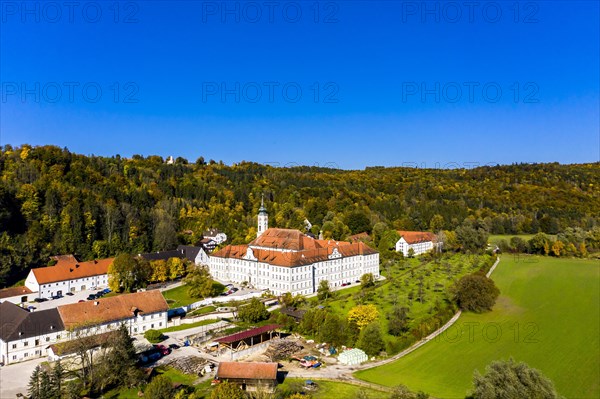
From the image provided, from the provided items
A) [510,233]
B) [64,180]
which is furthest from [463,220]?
[64,180]

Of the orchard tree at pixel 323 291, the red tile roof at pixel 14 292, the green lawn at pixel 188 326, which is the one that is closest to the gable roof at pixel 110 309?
the green lawn at pixel 188 326

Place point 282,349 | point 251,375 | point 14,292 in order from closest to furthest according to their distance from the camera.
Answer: point 251,375, point 282,349, point 14,292

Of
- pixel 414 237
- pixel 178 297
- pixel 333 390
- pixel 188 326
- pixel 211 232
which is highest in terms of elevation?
pixel 211 232

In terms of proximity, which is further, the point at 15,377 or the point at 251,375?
the point at 15,377

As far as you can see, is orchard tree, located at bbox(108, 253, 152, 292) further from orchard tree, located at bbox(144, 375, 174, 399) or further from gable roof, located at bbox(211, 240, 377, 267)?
orchard tree, located at bbox(144, 375, 174, 399)

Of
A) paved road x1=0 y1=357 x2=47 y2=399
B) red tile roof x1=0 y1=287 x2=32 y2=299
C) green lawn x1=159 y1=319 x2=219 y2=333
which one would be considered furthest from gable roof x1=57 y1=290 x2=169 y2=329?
red tile roof x1=0 y1=287 x2=32 y2=299

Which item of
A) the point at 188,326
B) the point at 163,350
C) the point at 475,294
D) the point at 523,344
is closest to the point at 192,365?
the point at 163,350

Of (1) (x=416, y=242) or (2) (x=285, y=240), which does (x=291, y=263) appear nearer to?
(2) (x=285, y=240)

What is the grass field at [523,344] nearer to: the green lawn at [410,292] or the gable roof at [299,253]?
the green lawn at [410,292]
